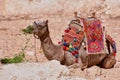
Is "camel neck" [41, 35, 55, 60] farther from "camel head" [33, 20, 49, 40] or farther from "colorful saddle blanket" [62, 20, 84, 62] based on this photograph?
"colorful saddle blanket" [62, 20, 84, 62]

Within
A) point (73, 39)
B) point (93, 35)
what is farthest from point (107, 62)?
point (73, 39)

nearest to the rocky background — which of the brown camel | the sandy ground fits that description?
the sandy ground

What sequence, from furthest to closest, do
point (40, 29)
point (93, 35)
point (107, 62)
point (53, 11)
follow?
1. point (53, 11)
2. point (107, 62)
3. point (93, 35)
4. point (40, 29)

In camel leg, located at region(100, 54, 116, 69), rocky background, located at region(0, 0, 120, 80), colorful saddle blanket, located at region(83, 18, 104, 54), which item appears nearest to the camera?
colorful saddle blanket, located at region(83, 18, 104, 54)

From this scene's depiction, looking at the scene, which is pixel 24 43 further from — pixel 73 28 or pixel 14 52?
pixel 73 28

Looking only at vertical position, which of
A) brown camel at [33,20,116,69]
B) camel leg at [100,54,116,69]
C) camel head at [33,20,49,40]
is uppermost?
camel head at [33,20,49,40]

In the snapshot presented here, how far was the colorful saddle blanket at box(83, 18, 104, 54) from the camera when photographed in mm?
5930

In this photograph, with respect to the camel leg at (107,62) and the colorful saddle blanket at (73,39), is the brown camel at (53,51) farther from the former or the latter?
the camel leg at (107,62)

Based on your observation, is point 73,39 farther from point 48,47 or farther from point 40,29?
point 40,29

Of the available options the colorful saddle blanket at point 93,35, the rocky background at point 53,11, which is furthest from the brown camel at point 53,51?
the rocky background at point 53,11

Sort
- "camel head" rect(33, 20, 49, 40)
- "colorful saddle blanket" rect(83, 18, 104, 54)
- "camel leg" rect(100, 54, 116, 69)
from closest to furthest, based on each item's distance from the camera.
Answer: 1. "camel head" rect(33, 20, 49, 40)
2. "colorful saddle blanket" rect(83, 18, 104, 54)
3. "camel leg" rect(100, 54, 116, 69)

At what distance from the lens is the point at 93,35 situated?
5988mm

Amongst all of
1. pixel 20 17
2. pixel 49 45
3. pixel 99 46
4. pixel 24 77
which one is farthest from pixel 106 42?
pixel 20 17

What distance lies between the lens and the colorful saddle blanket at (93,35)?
5930mm
